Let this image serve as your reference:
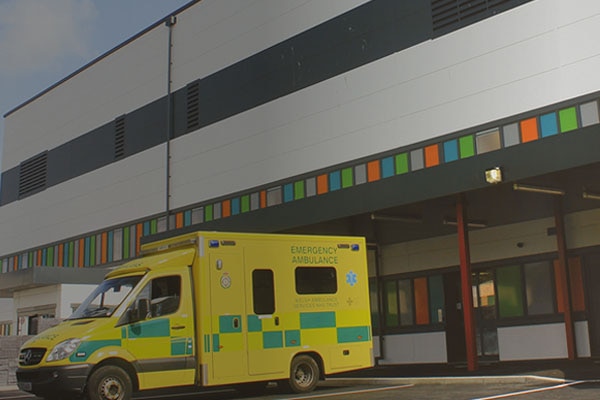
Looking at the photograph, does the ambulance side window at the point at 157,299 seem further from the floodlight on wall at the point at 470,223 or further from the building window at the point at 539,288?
the building window at the point at 539,288

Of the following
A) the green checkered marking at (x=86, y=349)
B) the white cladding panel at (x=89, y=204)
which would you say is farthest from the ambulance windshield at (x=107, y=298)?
the white cladding panel at (x=89, y=204)

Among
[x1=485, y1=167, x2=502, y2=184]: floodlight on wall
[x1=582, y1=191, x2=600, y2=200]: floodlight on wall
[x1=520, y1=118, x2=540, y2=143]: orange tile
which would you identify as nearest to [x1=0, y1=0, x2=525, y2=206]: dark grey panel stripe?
[x1=520, y1=118, x2=540, y2=143]: orange tile

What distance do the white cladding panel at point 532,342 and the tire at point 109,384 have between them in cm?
1123

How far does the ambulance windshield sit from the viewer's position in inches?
521

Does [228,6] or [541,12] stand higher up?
[228,6]

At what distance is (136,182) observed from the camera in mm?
30672

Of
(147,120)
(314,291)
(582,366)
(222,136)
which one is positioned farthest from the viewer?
(147,120)

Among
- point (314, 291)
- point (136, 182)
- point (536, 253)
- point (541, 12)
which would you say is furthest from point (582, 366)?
point (136, 182)

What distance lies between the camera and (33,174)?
1508 inches

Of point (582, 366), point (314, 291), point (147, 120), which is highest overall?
point (147, 120)

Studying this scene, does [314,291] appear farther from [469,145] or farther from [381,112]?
[381,112]

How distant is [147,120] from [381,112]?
1264 cm

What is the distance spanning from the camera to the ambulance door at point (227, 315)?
13766 mm

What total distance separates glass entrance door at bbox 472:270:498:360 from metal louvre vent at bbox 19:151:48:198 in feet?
74.8
